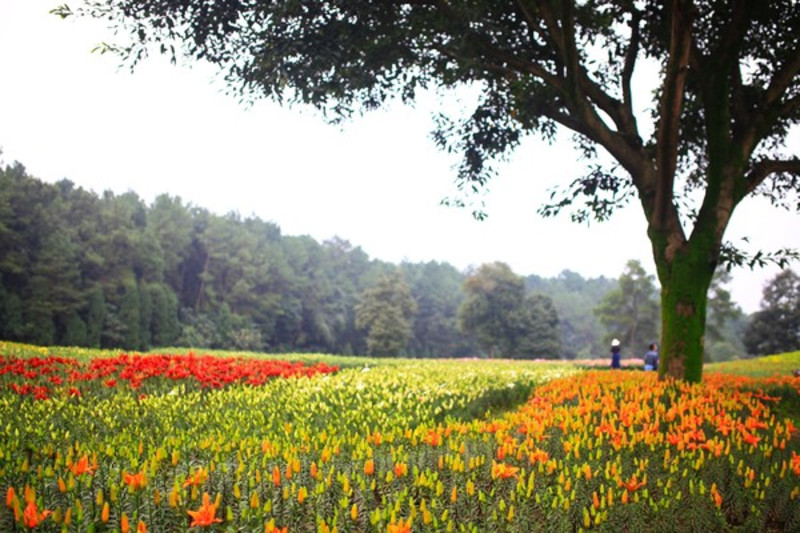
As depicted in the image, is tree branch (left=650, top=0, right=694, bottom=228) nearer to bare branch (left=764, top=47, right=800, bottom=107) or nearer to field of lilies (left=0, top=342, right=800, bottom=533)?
bare branch (left=764, top=47, right=800, bottom=107)

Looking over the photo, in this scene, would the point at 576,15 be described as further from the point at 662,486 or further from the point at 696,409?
the point at 662,486

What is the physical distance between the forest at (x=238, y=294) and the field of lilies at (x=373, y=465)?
3819cm

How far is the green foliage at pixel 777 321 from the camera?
53656mm

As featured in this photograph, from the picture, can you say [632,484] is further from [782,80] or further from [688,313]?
[782,80]

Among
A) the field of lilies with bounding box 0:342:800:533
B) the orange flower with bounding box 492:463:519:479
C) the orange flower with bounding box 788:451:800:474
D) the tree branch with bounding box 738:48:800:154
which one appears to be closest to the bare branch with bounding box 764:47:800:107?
the tree branch with bounding box 738:48:800:154

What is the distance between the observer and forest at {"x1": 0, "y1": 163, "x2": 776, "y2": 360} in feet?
137

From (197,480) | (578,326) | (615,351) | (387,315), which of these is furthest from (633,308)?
(197,480)

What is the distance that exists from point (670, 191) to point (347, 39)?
263 inches

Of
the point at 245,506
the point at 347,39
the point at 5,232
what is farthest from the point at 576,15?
the point at 5,232

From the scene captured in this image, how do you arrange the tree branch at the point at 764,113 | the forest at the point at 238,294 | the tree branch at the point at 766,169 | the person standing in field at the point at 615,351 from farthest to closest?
the forest at the point at 238,294
the person standing in field at the point at 615,351
the tree branch at the point at 766,169
the tree branch at the point at 764,113

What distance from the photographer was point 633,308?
67125 millimetres

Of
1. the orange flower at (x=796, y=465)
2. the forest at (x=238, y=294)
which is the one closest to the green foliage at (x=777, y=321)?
the forest at (x=238, y=294)

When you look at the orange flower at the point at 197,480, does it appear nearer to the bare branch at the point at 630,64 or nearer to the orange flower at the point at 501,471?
the orange flower at the point at 501,471

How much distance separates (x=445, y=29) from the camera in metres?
10.1
